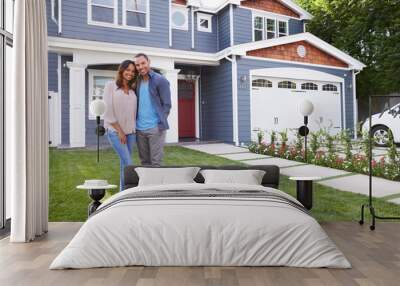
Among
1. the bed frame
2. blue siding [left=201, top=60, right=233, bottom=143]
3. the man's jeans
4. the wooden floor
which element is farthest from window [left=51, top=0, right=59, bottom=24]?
the wooden floor

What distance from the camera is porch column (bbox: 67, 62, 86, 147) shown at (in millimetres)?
4074

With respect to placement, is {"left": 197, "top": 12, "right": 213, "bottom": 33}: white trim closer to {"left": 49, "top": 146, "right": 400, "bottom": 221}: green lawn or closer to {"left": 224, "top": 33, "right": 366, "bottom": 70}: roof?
{"left": 224, "top": 33, "right": 366, "bottom": 70}: roof

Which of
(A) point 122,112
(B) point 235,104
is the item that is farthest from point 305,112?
(A) point 122,112

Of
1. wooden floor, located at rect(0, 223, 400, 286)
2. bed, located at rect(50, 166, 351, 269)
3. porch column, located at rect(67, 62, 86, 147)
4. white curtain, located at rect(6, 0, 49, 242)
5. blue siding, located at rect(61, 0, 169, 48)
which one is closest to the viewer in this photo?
wooden floor, located at rect(0, 223, 400, 286)

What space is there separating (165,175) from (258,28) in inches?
86.7

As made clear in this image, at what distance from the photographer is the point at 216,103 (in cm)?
450

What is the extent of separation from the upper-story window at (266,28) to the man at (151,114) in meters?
1.31

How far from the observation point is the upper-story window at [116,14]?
4238 millimetres

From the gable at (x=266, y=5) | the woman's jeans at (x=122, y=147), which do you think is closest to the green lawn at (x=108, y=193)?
the woman's jeans at (x=122, y=147)

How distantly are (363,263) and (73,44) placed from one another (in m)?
3.45

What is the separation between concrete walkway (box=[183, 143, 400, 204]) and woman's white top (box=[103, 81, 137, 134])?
0.69 metres

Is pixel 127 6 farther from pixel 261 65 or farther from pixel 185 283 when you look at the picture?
pixel 185 283

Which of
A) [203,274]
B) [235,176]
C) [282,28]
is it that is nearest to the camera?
[203,274]

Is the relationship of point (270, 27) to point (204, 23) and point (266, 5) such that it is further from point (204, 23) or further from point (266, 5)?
point (204, 23)
